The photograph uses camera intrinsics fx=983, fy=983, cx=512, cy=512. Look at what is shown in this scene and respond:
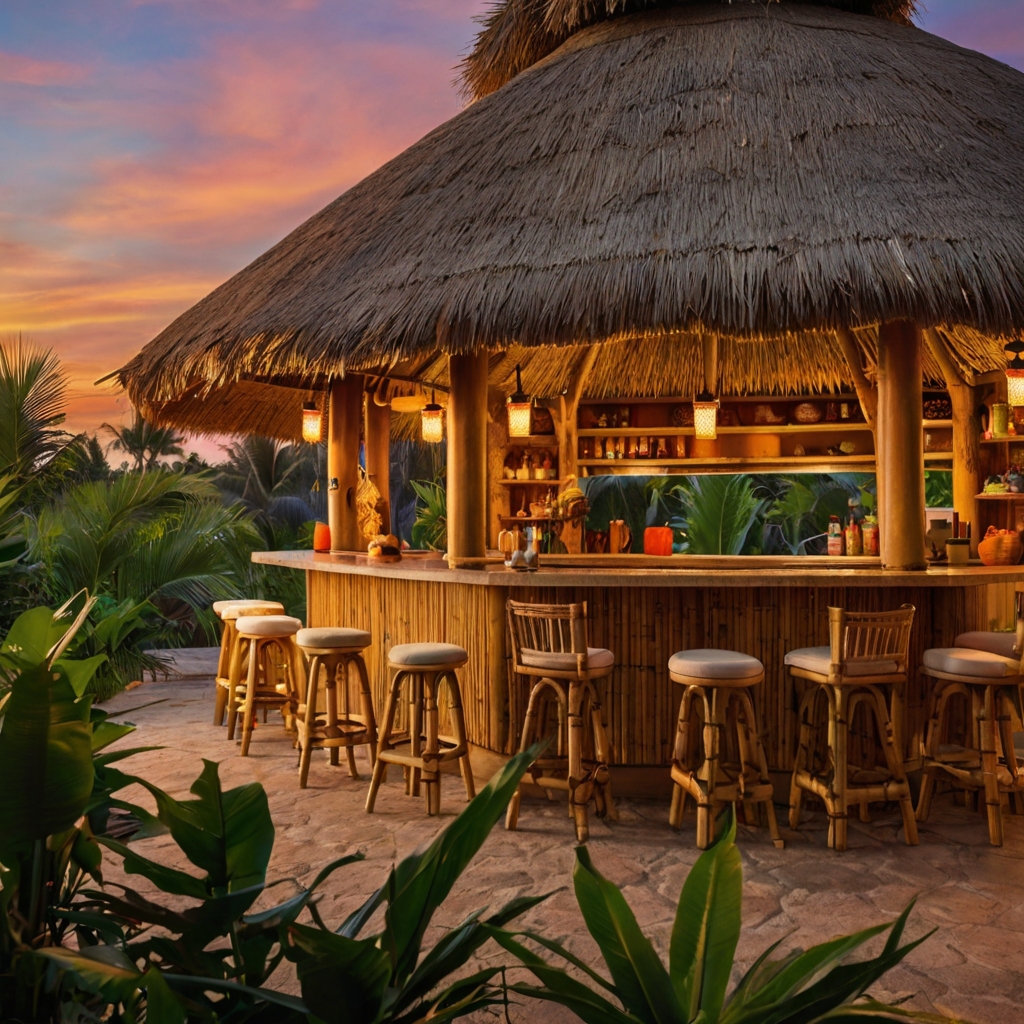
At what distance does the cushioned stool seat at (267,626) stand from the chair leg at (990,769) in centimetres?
367

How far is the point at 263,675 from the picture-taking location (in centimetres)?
680

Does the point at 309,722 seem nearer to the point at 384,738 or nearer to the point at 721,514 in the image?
the point at 384,738

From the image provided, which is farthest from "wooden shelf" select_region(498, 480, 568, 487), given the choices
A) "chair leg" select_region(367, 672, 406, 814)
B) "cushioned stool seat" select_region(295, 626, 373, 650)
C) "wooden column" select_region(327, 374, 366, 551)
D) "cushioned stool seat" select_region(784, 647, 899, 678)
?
"cushioned stool seat" select_region(784, 647, 899, 678)

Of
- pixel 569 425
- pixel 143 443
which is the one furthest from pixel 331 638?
pixel 143 443

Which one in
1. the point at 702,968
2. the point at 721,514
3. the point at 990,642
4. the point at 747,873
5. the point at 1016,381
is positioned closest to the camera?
the point at 702,968

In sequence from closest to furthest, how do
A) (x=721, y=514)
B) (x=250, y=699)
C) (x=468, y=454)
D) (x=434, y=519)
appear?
(x=468, y=454)
(x=250, y=699)
(x=721, y=514)
(x=434, y=519)

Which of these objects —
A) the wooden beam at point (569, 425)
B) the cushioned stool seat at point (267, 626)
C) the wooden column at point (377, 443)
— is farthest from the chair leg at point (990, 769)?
the wooden beam at point (569, 425)

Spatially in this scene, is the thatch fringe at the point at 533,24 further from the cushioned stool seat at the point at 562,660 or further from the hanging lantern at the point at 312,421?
the cushioned stool seat at the point at 562,660

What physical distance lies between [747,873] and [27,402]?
6.10 meters

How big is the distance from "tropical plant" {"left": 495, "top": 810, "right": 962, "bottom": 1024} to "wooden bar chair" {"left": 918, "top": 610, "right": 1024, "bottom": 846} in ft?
9.69

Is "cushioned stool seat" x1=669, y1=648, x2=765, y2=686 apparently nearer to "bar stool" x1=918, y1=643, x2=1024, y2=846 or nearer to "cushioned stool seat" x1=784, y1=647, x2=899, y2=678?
"cushioned stool seat" x1=784, y1=647, x2=899, y2=678

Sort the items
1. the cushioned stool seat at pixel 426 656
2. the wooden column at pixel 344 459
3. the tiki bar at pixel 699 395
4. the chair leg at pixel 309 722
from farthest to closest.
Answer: the wooden column at pixel 344 459, the chair leg at pixel 309 722, the cushioned stool seat at pixel 426 656, the tiki bar at pixel 699 395

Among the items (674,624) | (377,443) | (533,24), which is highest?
(533,24)

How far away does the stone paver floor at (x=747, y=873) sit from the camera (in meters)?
3.05
